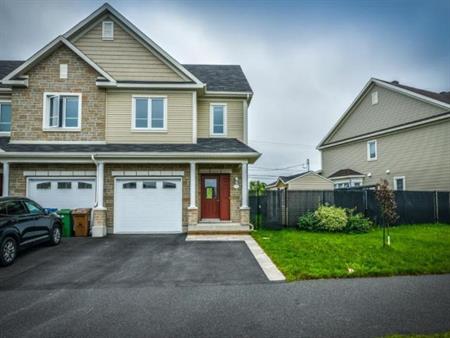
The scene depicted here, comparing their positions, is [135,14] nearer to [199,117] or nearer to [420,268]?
[199,117]

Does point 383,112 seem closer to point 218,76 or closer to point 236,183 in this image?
point 218,76

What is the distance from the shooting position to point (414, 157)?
739 inches

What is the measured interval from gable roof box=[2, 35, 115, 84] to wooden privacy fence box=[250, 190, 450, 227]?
923cm

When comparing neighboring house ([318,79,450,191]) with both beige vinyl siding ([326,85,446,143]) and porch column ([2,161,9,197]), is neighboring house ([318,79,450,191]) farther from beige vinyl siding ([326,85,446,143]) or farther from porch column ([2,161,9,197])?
porch column ([2,161,9,197])

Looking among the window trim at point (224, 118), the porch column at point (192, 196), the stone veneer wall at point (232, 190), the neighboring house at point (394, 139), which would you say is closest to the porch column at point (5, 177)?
the porch column at point (192, 196)

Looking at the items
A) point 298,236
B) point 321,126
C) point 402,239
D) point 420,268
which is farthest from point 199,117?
point 321,126

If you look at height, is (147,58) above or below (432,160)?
above

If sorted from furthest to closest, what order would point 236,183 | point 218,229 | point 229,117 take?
point 229,117
point 236,183
point 218,229

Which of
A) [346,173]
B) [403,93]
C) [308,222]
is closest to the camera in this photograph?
[308,222]

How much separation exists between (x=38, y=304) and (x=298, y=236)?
8991 mm

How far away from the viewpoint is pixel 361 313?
4.87 m

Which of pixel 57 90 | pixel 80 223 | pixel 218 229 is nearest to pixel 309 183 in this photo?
pixel 218 229

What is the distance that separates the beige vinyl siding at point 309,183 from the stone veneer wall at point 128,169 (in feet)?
31.5

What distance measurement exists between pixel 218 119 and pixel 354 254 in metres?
9.56
